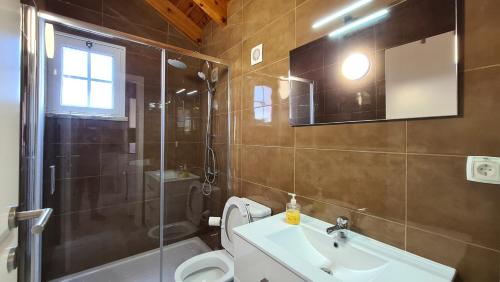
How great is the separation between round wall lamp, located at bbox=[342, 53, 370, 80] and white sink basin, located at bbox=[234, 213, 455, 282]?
0.83 metres

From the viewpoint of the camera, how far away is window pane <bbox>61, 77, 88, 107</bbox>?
183 centimetres

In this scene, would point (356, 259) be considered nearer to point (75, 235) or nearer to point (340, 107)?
point (340, 107)

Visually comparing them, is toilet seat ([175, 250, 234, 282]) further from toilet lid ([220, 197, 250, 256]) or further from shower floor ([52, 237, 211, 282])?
shower floor ([52, 237, 211, 282])

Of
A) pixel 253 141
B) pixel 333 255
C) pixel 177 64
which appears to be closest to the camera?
pixel 333 255

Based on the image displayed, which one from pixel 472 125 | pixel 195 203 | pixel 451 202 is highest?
pixel 472 125

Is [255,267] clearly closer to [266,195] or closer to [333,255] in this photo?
[333,255]

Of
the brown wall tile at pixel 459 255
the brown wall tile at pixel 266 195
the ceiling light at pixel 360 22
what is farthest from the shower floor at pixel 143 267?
the ceiling light at pixel 360 22

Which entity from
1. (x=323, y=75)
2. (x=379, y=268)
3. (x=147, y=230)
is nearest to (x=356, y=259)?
(x=379, y=268)

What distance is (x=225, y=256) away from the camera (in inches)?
66.1

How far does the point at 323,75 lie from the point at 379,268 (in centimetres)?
102

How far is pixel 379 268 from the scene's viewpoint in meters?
0.89

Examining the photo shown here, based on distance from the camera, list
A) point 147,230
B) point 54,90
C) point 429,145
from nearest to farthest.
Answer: point 429,145
point 54,90
point 147,230

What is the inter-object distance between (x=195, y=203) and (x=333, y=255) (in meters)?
1.73

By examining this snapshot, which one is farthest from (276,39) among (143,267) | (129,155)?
(143,267)
